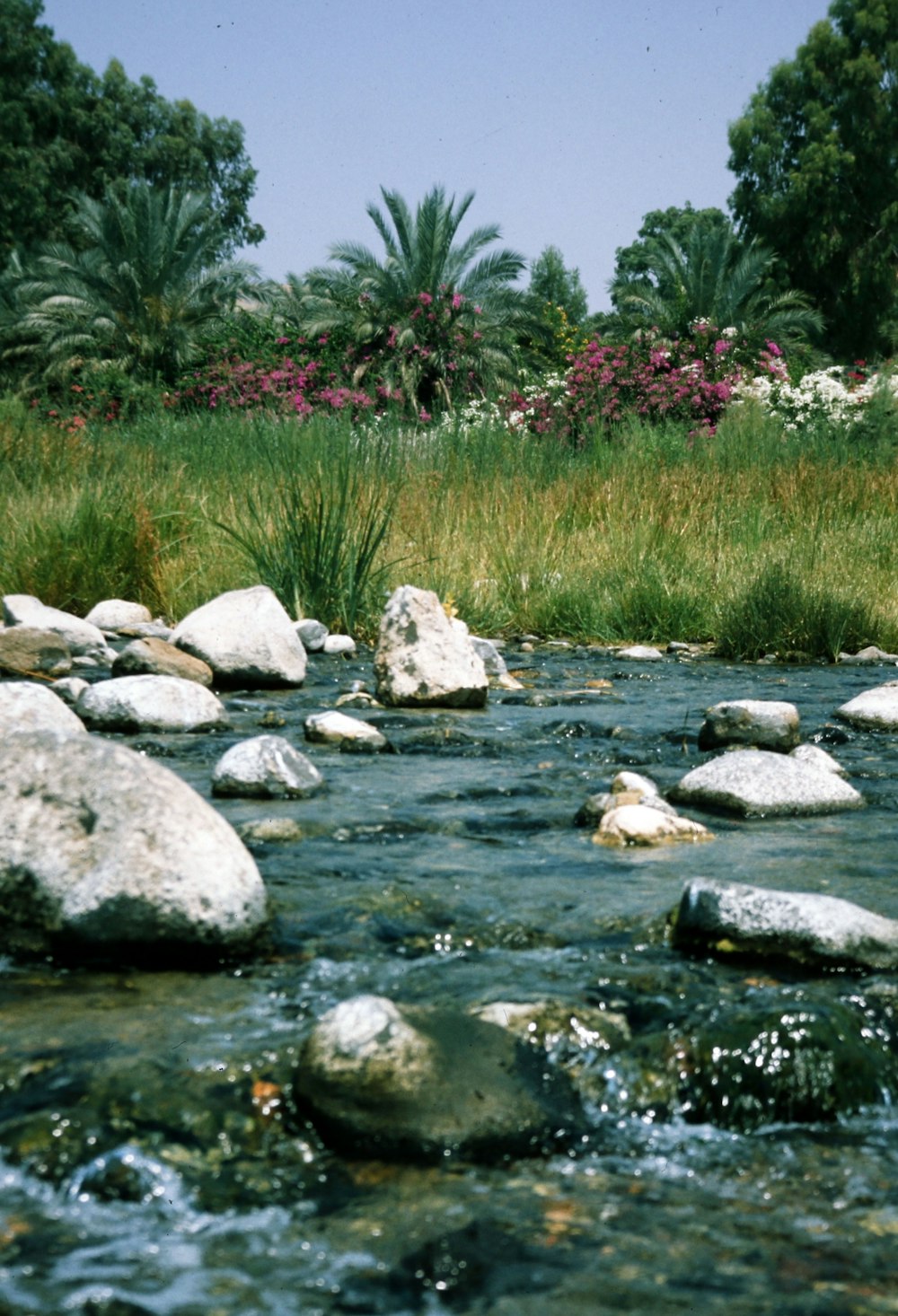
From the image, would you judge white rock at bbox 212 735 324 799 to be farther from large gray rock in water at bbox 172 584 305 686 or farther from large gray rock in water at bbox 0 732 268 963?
large gray rock in water at bbox 172 584 305 686

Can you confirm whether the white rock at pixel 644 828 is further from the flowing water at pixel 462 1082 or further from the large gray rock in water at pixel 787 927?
the large gray rock in water at pixel 787 927

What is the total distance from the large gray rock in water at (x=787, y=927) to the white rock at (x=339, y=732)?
2013 mm

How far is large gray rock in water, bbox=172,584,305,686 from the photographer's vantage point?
220 inches

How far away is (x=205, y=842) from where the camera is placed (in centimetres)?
233

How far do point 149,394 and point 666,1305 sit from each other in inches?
495

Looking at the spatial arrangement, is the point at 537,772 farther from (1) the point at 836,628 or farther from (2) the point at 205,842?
(1) the point at 836,628

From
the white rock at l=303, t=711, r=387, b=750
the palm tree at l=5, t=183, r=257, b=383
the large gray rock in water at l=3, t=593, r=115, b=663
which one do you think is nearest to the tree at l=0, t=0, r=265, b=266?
the palm tree at l=5, t=183, r=257, b=383

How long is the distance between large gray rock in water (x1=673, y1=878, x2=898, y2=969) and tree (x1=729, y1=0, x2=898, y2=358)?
3242 cm

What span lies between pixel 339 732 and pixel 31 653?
1893 millimetres

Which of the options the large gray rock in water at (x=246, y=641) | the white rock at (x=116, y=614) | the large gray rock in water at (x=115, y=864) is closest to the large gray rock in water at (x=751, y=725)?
the large gray rock in water at (x=246, y=641)

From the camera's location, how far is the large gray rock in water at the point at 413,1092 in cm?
174

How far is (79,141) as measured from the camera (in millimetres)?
39406

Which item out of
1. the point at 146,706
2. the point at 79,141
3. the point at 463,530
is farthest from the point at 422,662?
the point at 79,141

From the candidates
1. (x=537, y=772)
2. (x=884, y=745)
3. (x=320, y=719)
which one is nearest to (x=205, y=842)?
(x=537, y=772)
